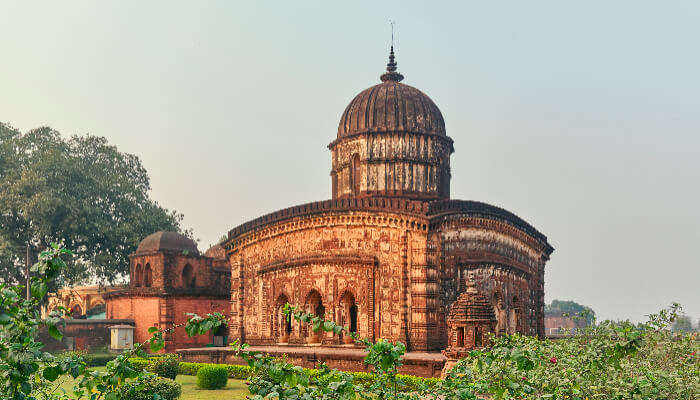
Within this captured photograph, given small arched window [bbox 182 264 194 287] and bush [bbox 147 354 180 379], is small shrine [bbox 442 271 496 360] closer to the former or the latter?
bush [bbox 147 354 180 379]

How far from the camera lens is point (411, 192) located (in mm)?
26109

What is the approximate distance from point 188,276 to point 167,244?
6.16ft

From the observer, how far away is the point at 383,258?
21688 mm

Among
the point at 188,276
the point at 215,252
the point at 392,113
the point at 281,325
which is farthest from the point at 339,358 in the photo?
the point at 215,252

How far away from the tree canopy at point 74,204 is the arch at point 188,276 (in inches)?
256

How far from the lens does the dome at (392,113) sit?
2655 centimetres

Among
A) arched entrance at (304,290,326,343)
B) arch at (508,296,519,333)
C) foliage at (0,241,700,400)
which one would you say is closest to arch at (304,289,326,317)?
arched entrance at (304,290,326,343)

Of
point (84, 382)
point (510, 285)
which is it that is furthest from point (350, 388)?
point (510, 285)

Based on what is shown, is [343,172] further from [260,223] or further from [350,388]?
[350,388]

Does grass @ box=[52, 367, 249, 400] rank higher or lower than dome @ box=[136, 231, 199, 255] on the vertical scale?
lower

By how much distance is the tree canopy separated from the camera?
111 feet

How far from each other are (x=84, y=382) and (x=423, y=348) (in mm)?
16437

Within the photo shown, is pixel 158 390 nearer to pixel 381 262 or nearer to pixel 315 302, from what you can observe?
pixel 315 302

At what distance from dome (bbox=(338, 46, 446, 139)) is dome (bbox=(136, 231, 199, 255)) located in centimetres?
983
